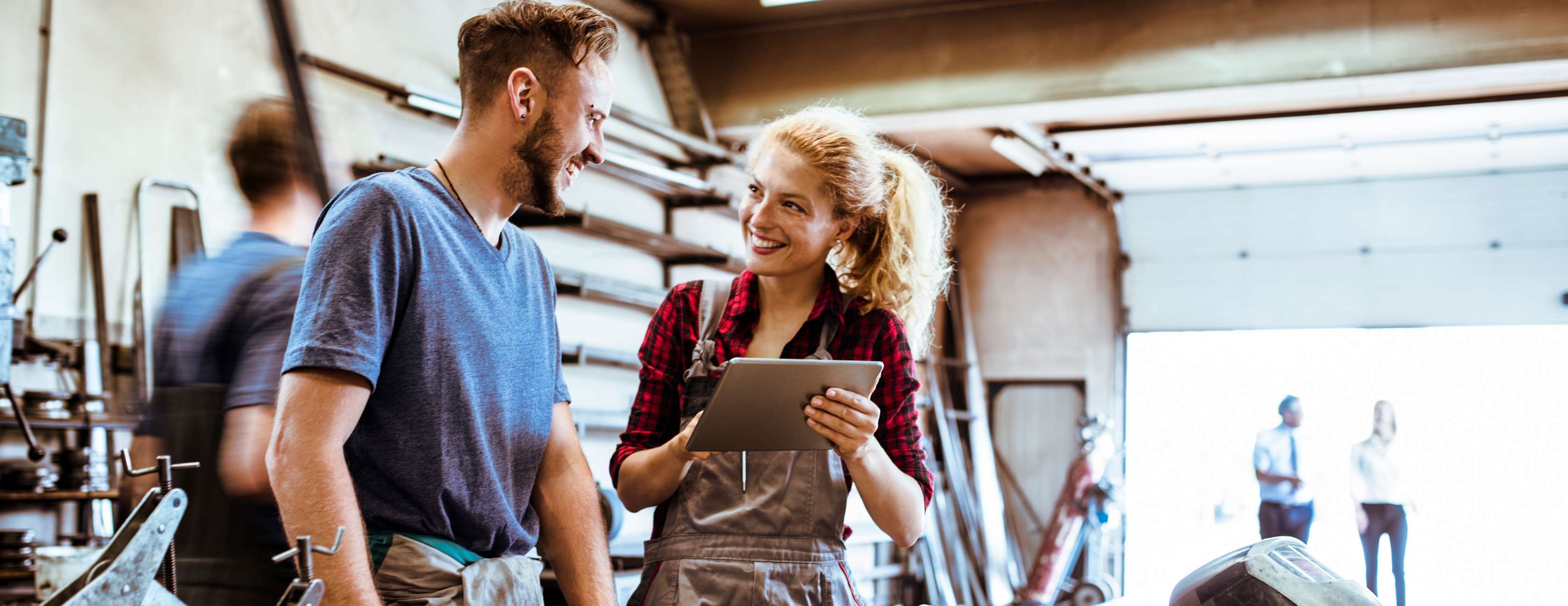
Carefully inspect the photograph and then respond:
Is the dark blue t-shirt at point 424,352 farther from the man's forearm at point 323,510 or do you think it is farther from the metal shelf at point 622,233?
the metal shelf at point 622,233

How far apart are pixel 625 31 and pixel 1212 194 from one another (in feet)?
16.9

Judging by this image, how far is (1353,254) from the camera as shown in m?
8.58

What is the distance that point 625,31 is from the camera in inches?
235

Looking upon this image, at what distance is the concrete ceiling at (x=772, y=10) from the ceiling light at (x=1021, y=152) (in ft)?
4.80

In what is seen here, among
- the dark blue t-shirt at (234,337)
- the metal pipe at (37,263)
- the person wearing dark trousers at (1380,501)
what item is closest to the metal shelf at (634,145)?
the metal pipe at (37,263)

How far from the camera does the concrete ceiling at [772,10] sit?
582cm

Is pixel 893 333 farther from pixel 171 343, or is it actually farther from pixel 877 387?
pixel 171 343

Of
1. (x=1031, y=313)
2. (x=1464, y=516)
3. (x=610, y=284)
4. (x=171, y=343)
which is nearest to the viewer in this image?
(x=171, y=343)

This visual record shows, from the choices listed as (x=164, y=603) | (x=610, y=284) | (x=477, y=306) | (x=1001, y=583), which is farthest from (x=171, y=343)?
(x=1001, y=583)

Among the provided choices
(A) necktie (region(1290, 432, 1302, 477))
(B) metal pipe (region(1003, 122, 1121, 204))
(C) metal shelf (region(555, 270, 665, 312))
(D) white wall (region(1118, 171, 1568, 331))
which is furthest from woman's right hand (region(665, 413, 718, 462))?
(D) white wall (region(1118, 171, 1568, 331))

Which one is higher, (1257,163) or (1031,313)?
(1257,163)

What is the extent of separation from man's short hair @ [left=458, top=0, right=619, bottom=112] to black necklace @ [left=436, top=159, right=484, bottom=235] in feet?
0.30

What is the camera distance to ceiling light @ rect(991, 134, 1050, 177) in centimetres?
713

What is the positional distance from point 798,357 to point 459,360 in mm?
658
